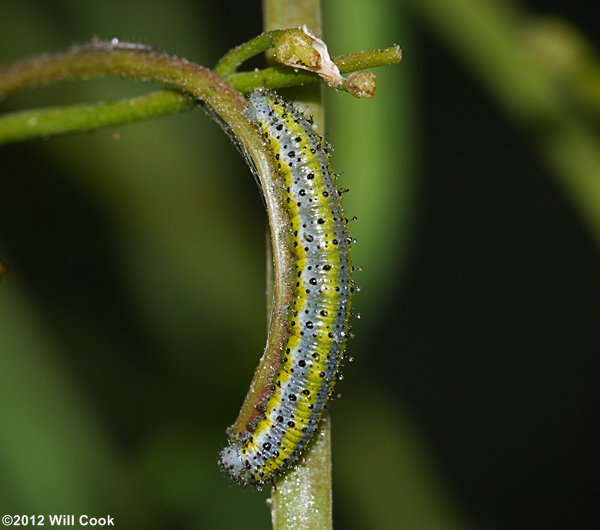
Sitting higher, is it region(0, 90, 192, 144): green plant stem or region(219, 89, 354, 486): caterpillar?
region(0, 90, 192, 144): green plant stem

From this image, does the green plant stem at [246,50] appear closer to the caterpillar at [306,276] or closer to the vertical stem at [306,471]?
the caterpillar at [306,276]

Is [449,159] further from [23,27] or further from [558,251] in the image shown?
[23,27]

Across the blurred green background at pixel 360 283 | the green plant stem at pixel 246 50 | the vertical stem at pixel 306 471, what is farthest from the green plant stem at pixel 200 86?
the blurred green background at pixel 360 283

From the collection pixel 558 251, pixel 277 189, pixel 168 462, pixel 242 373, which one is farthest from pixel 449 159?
pixel 277 189

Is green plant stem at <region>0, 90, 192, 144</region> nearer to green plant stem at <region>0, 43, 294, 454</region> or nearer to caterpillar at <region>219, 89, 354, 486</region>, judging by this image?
green plant stem at <region>0, 43, 294, 454</region>

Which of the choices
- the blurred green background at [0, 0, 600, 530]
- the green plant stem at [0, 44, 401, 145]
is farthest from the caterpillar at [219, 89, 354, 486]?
the blurred green background at [0, 0, 600, 530]
